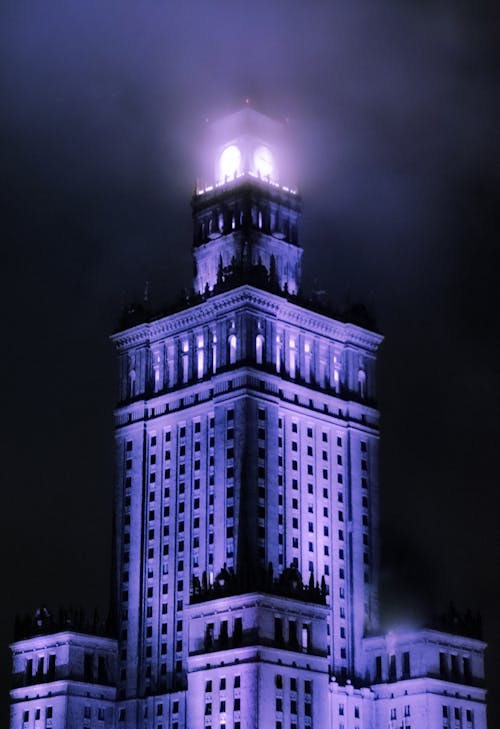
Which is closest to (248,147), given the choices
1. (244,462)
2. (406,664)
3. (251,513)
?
(244,462)

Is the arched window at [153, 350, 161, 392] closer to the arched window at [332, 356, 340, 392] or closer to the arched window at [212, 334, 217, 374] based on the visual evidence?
the arched window at [212, 334, 217, 374]

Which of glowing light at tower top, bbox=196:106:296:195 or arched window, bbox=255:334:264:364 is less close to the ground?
glowing light at tower top, bbox=196:106:296:195

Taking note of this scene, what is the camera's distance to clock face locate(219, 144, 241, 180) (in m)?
189

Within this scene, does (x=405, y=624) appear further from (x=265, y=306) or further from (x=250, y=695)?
(x=265, y=306)

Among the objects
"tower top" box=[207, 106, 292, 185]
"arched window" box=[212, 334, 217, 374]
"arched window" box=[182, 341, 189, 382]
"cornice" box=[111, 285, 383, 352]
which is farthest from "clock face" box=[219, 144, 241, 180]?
→ "arched window" box=[212, 334, 217, 374]

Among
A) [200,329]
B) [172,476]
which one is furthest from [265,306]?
[172,476]

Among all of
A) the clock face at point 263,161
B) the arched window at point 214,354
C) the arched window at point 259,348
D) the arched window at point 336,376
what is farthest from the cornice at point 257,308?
the clock face at point 263,161

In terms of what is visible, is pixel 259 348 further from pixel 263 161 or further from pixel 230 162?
pixel 230 162

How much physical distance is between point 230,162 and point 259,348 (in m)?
25.8

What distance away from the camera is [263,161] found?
189375 mm

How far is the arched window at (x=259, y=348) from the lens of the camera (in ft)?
574

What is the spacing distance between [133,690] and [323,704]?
22849 millimetres

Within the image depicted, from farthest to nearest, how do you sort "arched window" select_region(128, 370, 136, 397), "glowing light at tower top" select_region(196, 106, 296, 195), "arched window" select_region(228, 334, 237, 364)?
"glowing light at tower top" select_region(196, 106, 296, 195) < "arched window" select_region(128, 370, 136, 397) < "arched window" select_region(228, 334, 237, 364)

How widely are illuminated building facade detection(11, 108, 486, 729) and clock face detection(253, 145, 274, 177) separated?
161mm
